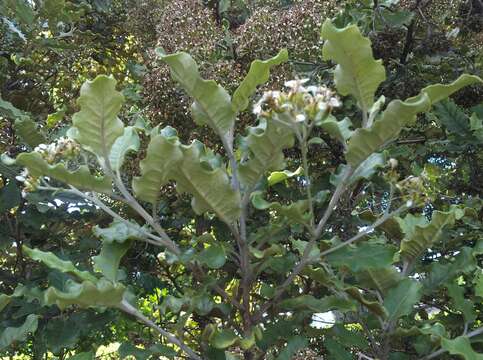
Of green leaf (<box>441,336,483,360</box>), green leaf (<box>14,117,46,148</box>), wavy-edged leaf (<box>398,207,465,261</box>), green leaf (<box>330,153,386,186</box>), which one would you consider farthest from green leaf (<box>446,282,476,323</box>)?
green leaf (<box>14,117,46,148</box>)

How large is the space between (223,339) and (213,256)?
0.24 meters

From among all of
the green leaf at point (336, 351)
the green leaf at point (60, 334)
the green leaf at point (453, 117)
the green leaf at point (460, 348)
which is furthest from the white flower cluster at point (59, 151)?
the green leaf at point (453, 117)

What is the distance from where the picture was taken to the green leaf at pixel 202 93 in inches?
62.9

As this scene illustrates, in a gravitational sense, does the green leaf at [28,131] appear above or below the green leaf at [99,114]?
above

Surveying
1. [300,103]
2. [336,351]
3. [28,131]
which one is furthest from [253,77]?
[28,131]

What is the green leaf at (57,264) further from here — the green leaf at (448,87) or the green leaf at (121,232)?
the green leaf at (448,87)

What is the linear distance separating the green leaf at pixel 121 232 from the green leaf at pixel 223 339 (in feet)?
1.18

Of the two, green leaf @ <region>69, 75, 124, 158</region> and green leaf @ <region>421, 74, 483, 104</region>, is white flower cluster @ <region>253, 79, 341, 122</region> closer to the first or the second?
green leaf @ <region>421, 74, 483, 104</region>

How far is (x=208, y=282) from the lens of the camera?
191 centimetres

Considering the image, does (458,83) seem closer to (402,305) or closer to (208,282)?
(402,305)

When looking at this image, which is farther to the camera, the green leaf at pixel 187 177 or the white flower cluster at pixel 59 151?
the white flower cluster at pixel 59 151

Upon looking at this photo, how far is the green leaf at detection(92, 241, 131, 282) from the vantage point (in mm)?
1816

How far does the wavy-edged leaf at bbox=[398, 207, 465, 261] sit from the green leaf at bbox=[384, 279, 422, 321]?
110 millimetres

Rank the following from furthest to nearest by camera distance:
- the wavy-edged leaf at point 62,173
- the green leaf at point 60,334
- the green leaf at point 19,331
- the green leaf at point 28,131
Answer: the green leaf at point 28,131 < the green leaf at point 60,334 < the green leaf at point 19,331 < the wavy-edged leaf at point 62,173
